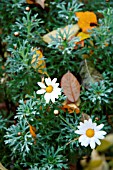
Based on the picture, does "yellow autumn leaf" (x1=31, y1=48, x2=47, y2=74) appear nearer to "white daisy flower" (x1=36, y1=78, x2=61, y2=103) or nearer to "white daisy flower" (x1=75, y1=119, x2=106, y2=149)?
"white daisy flower" (x1=36, y1=78, x2=61, y2=103)

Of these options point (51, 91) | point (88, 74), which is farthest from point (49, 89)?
point (88, 74)

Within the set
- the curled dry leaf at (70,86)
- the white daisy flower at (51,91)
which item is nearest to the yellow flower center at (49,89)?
the white daisy flower at (51,91)

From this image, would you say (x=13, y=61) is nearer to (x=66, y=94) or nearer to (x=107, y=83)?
(x=66, y=94)

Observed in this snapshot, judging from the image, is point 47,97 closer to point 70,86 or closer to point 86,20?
point 70,86

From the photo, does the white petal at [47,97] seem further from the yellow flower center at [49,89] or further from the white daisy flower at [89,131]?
the white daisy flower at [89,131]

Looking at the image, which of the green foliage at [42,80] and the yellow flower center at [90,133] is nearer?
the yellow flower center at [90,133]

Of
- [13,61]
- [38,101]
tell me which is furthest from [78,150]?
[13,61]
